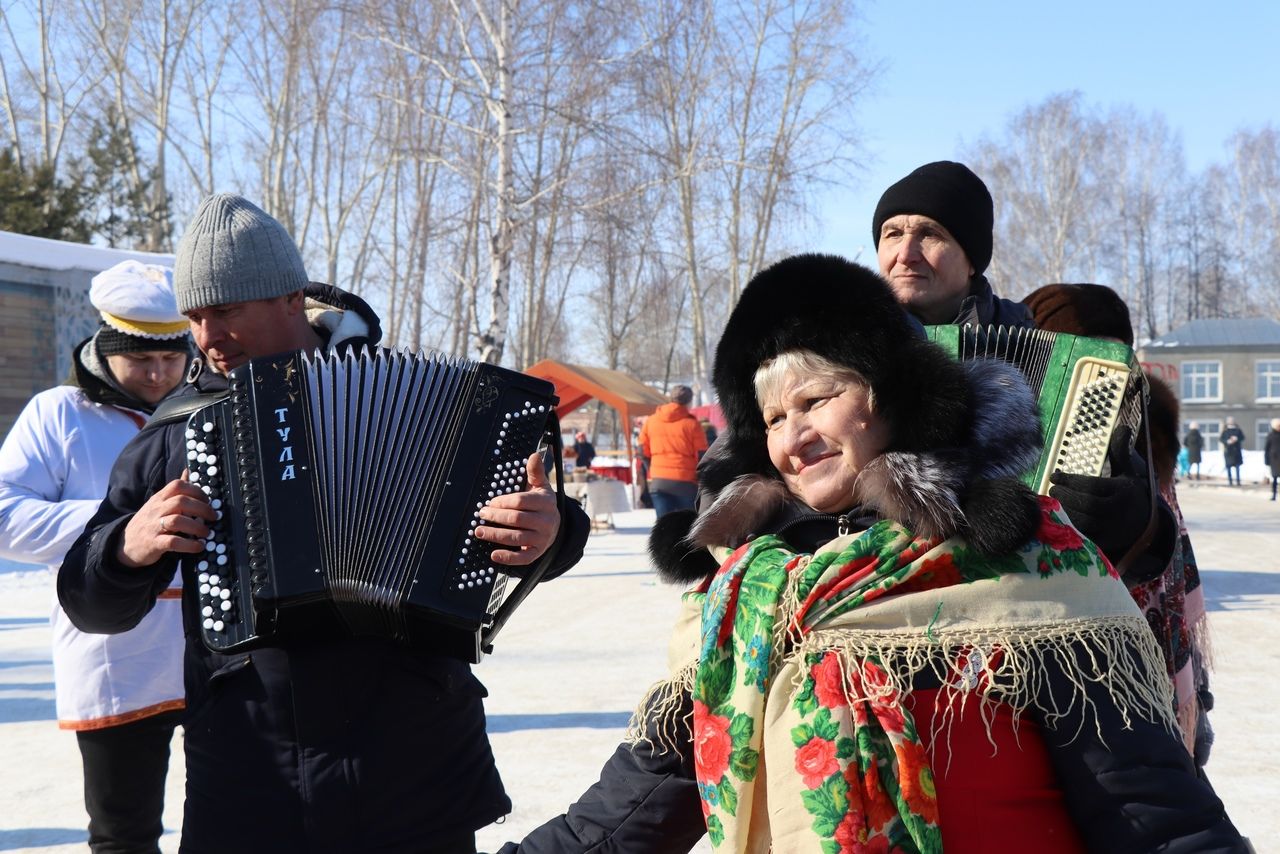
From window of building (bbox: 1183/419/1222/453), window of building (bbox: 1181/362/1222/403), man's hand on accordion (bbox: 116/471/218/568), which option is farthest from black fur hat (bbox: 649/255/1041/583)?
window of building (bbox: 1181/362/1222/403)

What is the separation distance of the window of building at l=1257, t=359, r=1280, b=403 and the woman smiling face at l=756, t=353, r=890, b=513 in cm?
5573

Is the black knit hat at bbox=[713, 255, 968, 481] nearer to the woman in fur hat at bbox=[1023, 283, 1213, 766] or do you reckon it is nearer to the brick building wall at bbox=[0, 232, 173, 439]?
the woman in fur hat at bbox=[1023, 283, 1213, 766]

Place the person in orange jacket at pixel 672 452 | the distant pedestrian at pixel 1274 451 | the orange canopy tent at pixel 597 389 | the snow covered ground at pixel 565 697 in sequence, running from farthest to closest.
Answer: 1. the distant pedestrian at pixel 1274 451
2. the orange canopy tent at pixel 597 389
3. the person in orange jacket at pixel 672 452
4. the snow covered ground at pixel 565 697

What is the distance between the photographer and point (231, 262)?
7.56 ft

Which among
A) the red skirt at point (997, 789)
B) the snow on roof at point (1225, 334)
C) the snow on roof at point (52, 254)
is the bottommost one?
the red skirt at point (997, 789)

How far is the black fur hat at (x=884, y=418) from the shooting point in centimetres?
154

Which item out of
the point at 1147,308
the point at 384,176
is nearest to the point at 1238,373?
the point at 1147,308

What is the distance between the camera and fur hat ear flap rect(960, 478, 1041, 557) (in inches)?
59.4

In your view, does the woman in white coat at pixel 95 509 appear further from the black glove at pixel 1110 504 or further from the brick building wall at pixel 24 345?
the brick building wall at pixel 24 345

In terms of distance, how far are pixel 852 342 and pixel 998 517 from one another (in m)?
0.31

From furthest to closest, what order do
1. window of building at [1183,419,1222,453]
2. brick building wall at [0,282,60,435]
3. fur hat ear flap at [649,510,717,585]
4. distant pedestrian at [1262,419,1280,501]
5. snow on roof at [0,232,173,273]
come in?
window of building at [1183,419,1222,453]
distant pedestrian at [1262,419,1280,501]
brick building wall at [0,282,60,435]
snow on roof at [0,232,173,273]
fur hat ear flap at [649,510,717,585]

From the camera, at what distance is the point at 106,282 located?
3.29 metres

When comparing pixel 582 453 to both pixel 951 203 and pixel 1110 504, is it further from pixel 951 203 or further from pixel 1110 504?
A: pixel 1110 504

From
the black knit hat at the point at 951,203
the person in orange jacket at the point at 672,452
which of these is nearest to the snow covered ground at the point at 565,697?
the person in orange jacket at the point at 672,452
